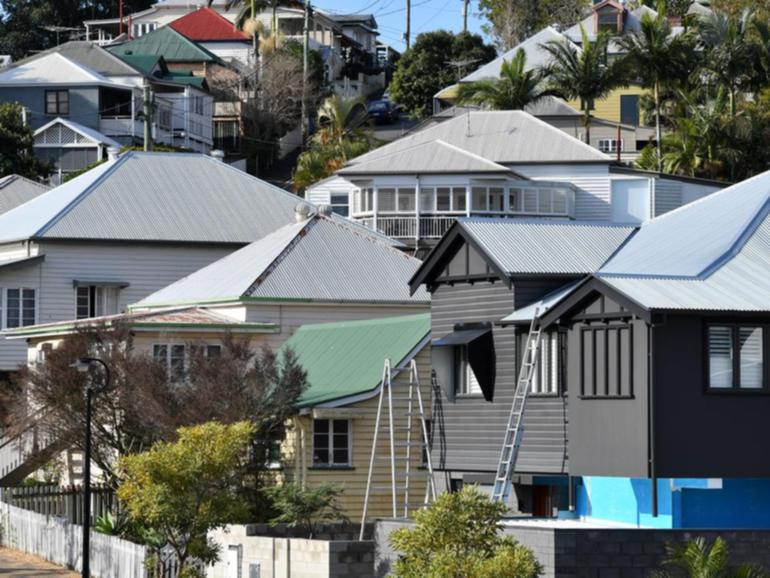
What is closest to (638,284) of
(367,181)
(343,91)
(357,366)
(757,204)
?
(757,204)

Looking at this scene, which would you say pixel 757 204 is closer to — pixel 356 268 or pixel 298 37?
pixel 356 268

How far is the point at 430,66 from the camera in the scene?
12231cm

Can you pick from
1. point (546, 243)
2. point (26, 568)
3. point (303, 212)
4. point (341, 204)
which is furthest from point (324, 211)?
point (341, 204)

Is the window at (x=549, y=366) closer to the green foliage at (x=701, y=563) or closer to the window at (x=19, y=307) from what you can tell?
the green foliage at (x=701, y=563)

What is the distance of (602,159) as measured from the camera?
252 ft

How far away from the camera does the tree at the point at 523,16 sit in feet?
429

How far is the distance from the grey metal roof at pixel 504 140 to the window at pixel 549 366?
4003cm

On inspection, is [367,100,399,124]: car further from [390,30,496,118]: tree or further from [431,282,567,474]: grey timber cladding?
[431,282,567,474]: grey timber cladding

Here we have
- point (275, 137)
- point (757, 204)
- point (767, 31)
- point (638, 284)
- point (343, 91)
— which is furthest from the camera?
point (343, 91)

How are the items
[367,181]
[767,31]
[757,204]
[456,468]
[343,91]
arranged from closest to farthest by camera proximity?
[757,204] < [456,468] < [367,181] < [767,31] < [343,91]

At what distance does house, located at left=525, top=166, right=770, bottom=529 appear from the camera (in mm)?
31344

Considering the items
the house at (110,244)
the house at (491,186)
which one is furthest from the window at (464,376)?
the house at (491,186)

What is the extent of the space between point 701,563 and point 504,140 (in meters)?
53.4

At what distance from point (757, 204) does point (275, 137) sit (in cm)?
8310
